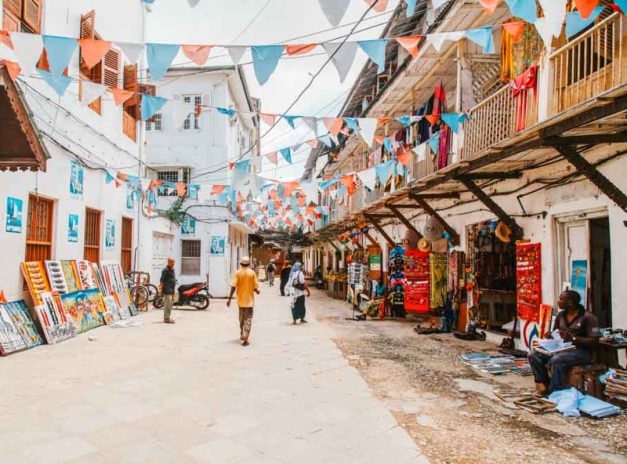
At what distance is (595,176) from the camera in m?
6.03

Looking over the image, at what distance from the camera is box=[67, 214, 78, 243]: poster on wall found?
10.6 metres

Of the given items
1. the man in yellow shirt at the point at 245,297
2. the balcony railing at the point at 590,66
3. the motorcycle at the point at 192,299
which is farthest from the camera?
the motorcycle at the point at 192,299

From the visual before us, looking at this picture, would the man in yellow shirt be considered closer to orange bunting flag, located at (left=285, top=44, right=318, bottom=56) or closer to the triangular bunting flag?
the triangular bunting flag

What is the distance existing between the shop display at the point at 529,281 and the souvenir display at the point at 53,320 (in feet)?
27.7

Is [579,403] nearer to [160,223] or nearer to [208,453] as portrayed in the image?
[208,453]

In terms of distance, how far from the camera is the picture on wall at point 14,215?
8.25 m

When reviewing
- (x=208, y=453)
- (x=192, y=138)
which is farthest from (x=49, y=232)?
(x=192, y=138)

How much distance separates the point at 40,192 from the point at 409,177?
8126 millimetres

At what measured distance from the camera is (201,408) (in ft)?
16.6

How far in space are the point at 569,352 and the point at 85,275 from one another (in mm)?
9785

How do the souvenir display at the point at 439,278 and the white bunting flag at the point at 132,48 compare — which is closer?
the white bunting flag at the point at 132,48

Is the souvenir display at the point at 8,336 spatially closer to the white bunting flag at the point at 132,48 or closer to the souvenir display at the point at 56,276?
the souvenir display at the point at 56,276

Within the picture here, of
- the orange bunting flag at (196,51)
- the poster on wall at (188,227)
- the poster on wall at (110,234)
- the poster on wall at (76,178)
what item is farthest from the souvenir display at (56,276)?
the poster on wall at (188,227)

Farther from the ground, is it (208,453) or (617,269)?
(617,269)
